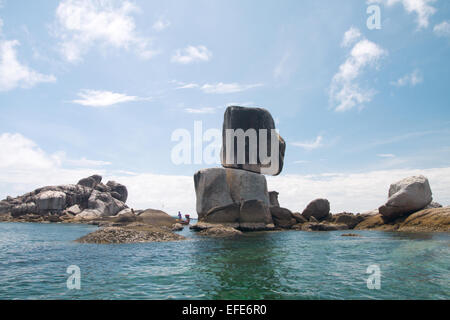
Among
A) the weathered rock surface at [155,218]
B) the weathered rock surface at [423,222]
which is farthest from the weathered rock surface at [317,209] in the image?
the weathered rock surface at [155,218]

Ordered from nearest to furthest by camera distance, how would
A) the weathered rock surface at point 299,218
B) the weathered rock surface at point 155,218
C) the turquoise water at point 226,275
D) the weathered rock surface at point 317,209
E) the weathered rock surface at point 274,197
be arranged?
1. the turquoise water at point 226,275
2. the weathered rock surface at point 155,218
3. the weathered rock surface at point 299,218
4. the weathered rock surface at point 317,209
5. the weathered rock surface at point 274,197

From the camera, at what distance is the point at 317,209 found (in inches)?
1802

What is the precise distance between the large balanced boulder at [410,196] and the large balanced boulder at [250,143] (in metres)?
16.6

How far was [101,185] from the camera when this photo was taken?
96.9 meters

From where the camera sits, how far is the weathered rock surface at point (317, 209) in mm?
45594

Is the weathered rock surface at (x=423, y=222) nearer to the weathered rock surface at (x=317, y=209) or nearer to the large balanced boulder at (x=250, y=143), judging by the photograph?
the weathered rock surface at (x=317, y=209)

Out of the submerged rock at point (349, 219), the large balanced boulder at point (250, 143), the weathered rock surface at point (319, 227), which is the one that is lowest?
the weathered rock surface at point (319, 227)

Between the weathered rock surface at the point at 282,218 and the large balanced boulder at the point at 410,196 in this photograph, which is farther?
the weathered rock surface at the point at 282,218

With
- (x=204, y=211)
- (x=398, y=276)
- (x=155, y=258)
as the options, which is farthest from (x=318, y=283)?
(x=204, y=211)

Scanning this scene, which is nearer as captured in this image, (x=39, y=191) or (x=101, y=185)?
(x=39, y=191)

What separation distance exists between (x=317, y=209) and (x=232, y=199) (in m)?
16.3

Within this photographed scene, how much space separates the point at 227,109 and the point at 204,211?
17.3 m

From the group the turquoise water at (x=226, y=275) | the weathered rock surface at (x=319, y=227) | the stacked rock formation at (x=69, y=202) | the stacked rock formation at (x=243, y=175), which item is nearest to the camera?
the turquoise water at (x=226, y=275)
